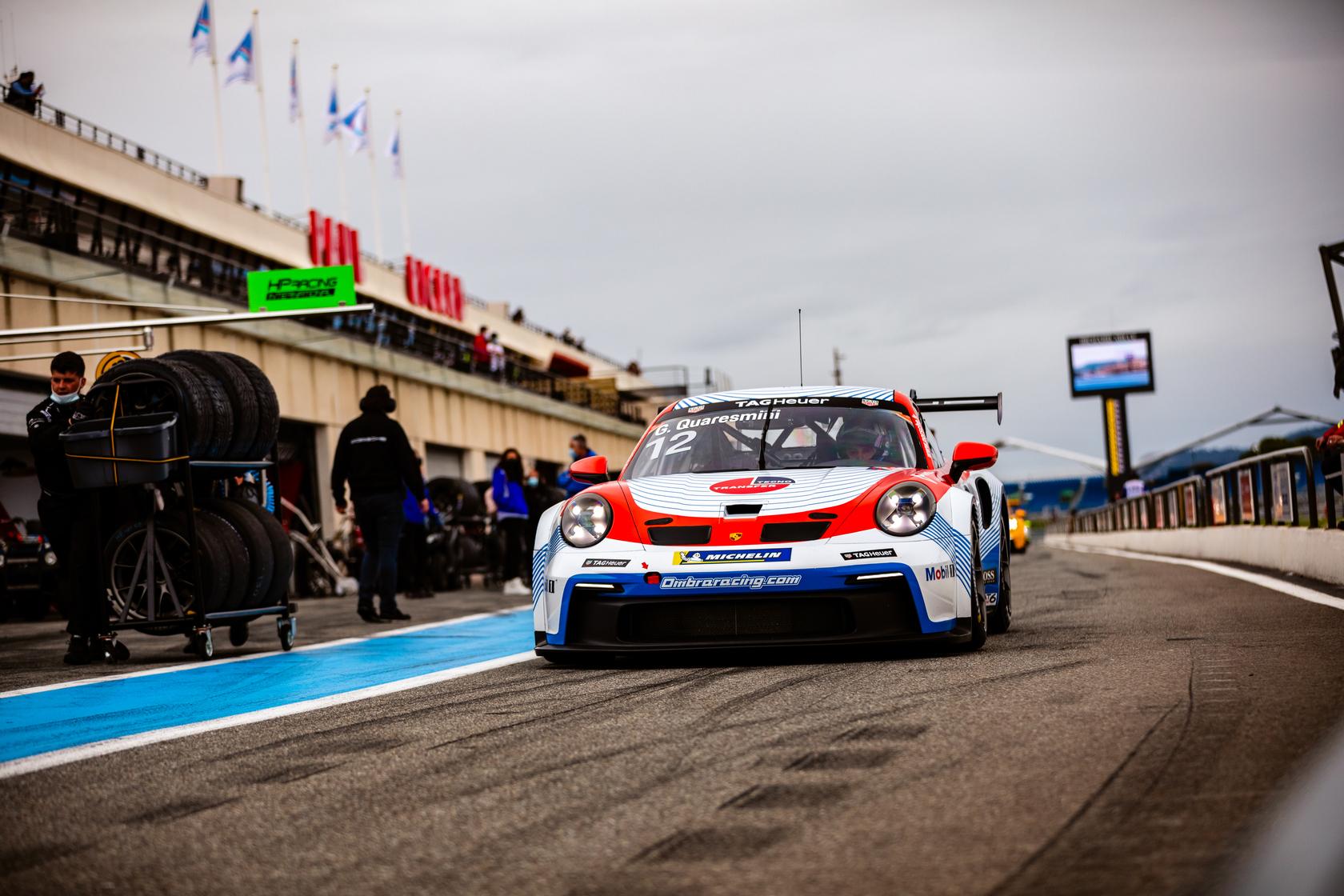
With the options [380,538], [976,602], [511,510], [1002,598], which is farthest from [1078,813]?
[511,510]

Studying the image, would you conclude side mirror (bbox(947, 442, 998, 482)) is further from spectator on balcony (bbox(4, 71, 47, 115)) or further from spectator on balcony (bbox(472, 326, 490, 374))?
spectator on balcony (bbox(472, 326, 490, 374))

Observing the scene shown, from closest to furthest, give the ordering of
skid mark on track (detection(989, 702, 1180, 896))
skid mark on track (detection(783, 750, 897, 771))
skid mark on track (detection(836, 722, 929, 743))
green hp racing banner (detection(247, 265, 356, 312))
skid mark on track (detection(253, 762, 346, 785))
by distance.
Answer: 1. skid mark on track (detection(989, 702, 1180, 896))
2. skid mark on track (detection(783, 750, 897, 771))
3. skid mark on track (detection(253, 762, 346, 785))
4. skid mark on track (detection(836, 722, 929, 743))
5. green hp racing banner (detection(247, 265, 356, 312))

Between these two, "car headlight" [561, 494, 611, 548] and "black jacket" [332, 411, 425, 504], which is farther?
"black jacket" [332, 411, 425, 504]

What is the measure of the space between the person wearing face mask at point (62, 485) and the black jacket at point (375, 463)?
3.16 metres

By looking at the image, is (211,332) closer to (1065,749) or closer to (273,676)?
(273,676)

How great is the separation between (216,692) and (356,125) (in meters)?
40.6

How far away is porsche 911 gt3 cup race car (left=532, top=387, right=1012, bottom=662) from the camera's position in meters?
6.75

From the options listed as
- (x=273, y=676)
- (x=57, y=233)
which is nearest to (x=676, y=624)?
(x=273, y=676)

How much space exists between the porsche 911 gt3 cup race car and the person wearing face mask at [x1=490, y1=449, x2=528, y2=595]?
10.1 meters

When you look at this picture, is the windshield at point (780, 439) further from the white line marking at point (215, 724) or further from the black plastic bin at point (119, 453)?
the black plastic bin at point (119, 453)

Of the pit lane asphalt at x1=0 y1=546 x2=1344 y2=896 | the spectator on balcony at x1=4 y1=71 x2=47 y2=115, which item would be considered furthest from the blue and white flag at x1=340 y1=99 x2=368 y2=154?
the pit lane asphalt at x1=0 y1=546 x2=1344 y2=896

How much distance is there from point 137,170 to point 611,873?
104 ft

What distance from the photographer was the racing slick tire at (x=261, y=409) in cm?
962

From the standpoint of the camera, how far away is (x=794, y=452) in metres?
7.93
